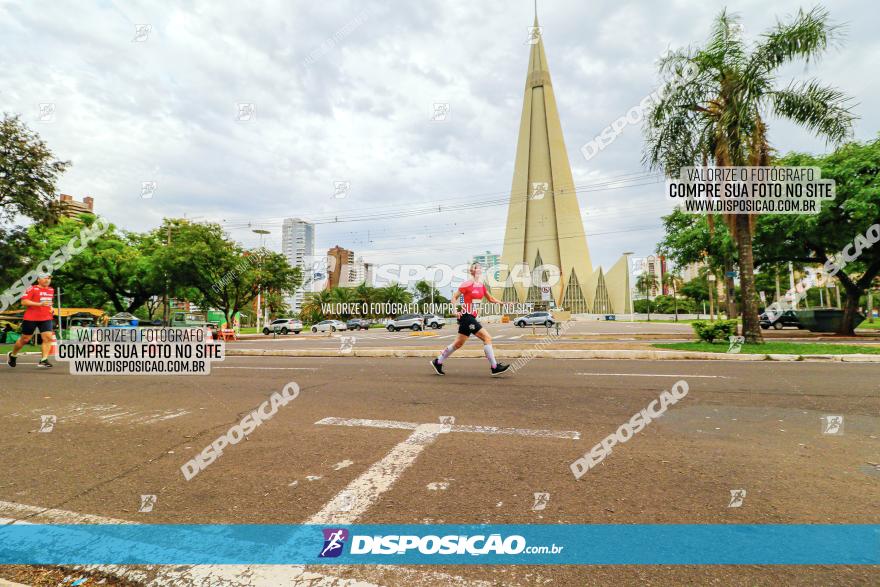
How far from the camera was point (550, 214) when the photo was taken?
89562 millimetres

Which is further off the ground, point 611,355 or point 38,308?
point 38,308

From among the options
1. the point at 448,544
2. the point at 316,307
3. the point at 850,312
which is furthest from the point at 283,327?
the point at 448,544

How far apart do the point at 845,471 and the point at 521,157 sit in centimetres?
9214

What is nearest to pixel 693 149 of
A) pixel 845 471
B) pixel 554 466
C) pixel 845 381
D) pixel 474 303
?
pixel 845 381

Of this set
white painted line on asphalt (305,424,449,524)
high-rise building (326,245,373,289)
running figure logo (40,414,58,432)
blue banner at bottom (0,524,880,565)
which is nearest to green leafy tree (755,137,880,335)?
blue banner at bottom (0,524,880,565)

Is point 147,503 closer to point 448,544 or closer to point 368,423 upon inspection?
point 448,544

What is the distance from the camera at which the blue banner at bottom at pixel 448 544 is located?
6.60ft

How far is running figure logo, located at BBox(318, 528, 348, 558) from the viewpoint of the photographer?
6.86 feet

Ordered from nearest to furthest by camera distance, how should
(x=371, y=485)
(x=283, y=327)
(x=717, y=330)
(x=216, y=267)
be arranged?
1. (x=371, y=485)
2. (x=717, y=330)
3. (x=216, y=267)
4. (x=283, y=327)

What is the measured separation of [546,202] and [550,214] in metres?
2.73

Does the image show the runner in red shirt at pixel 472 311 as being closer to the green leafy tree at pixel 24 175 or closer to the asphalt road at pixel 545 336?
the asphalt road at pixel 545 336

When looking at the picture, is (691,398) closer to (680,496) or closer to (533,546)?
(680,496)

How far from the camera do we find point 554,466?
3.17 m

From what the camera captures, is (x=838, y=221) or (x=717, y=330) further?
(x=838, y=221)
